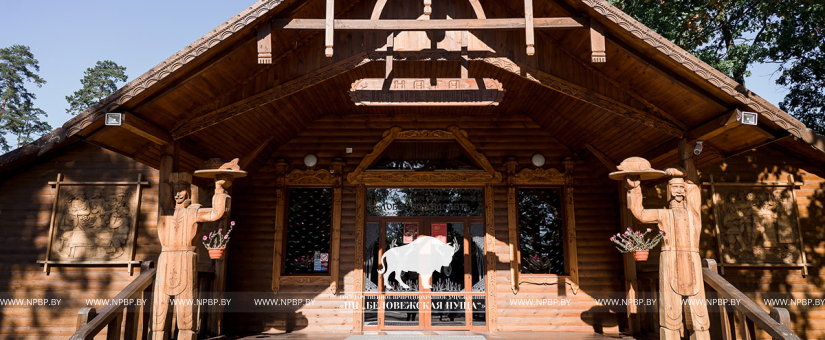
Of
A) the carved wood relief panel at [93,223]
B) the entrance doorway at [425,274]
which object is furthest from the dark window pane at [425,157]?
the carved wood relief panel at [93,223]

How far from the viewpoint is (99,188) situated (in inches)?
330

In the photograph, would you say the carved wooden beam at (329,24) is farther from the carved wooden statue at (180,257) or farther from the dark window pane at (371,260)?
the dark window pane at (371,260)

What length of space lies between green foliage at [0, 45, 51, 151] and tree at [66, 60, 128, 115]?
2065mm

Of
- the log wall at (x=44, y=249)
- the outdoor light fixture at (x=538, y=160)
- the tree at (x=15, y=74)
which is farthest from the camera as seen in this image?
the tree at (x=15, y=74)

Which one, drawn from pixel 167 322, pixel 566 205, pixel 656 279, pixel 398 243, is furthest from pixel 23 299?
pixel 656 279

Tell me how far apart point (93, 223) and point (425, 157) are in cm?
530

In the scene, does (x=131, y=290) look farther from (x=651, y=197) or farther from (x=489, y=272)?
(x=651, y=197)

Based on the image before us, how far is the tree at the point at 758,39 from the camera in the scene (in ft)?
35.6

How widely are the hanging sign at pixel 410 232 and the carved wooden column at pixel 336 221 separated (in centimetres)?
111

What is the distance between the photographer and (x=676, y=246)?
5.85 meters

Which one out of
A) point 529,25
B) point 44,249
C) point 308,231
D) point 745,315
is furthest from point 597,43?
point 44,249

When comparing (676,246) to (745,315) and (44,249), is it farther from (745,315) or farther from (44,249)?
(44,249)

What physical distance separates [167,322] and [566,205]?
6.16 metres

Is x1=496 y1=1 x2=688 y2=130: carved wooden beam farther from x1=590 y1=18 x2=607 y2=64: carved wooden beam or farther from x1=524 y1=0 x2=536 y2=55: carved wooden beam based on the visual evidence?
x1=524 y1=0 x2=536 y2=55: carved wooden beam
